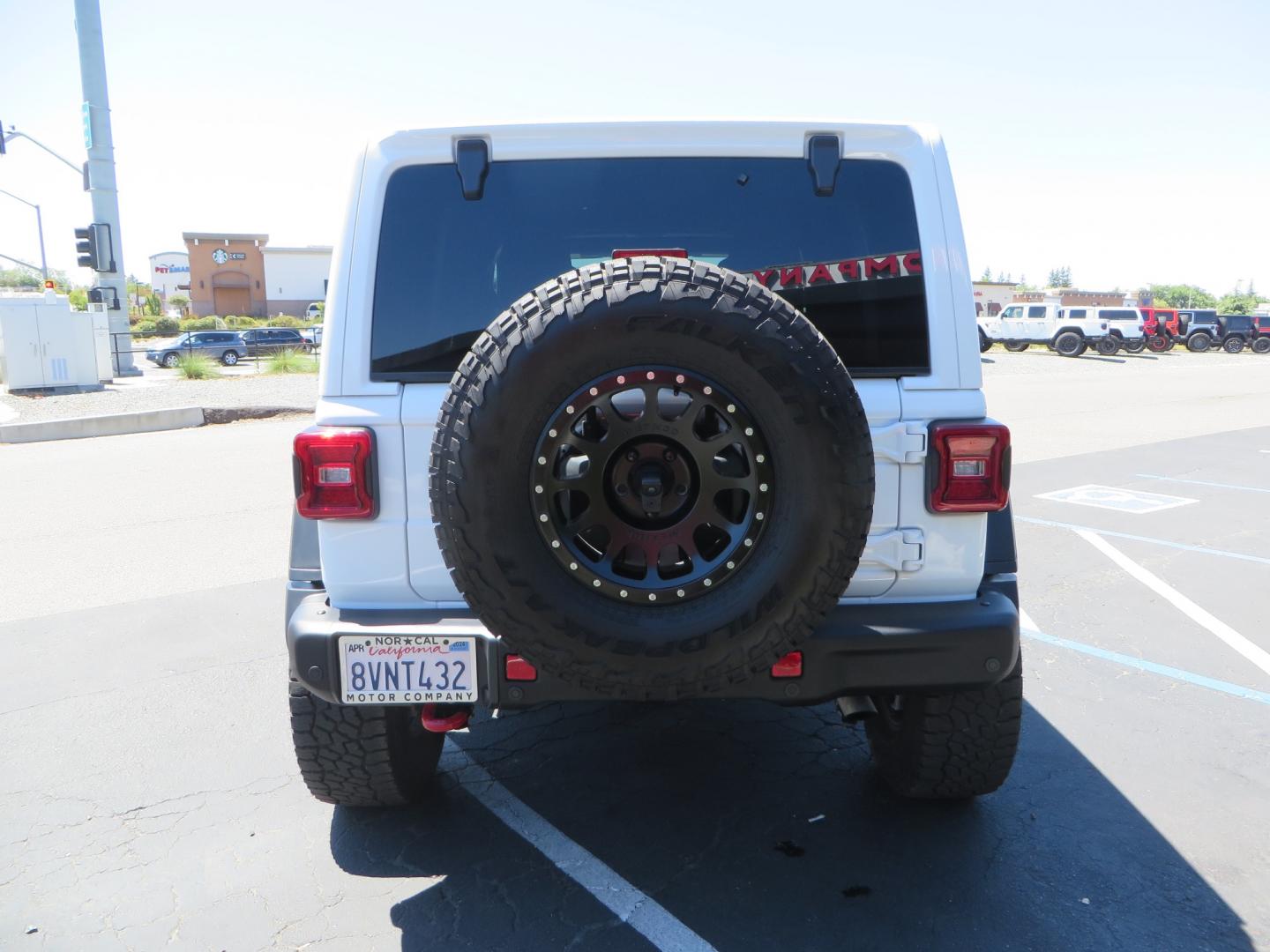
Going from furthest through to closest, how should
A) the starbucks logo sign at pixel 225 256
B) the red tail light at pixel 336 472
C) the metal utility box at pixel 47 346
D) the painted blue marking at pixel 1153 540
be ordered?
1. the starbucks logo sign at pixel 225 256
2. the metal utility box at pixel 47 346
3. the painted blue marking at pixel 1153 540
4. the red tail light at pixel 336 472

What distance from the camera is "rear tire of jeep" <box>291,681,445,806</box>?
2.87 metres

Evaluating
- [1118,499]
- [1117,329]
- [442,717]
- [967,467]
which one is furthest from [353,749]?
[1117,329]

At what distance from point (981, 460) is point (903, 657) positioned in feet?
1.95

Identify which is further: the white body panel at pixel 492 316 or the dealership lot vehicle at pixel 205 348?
the dealership lot vehicle at pixel 205 348

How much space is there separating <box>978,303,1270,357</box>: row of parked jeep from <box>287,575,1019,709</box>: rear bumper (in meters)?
39.0

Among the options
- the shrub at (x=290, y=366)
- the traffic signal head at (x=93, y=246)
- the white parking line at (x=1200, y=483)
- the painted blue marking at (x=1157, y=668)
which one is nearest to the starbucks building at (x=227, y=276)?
the shrub at (x=290, y=366)

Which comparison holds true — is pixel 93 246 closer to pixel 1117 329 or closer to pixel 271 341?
pixel 271 341

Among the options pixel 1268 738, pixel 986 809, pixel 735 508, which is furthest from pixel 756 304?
pixel 1268 738

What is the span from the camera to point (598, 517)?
7.39ft

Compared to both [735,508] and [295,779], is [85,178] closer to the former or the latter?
[295,779]

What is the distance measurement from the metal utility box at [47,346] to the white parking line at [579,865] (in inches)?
782

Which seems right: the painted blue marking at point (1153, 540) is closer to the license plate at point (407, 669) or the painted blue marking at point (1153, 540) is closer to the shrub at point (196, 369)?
the license plate at point (407, 669)

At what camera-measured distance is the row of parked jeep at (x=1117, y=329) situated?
126 feet

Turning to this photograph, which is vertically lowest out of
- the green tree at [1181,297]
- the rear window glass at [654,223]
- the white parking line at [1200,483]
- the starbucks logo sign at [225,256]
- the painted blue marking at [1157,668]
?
the painted blue marking at [1157,668]
